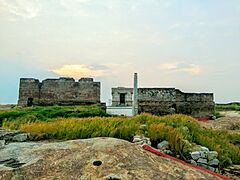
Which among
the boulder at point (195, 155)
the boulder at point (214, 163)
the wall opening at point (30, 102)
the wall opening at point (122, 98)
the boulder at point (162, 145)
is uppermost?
the wall opening at point (122, 98)

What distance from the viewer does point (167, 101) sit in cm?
2834

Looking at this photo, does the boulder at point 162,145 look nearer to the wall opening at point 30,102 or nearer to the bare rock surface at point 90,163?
the bare rock surface at point 90,163

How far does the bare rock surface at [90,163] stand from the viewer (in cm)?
496

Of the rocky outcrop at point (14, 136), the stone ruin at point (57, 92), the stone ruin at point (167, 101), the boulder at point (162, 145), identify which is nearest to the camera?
the rocky outcrop at point (14, 136)

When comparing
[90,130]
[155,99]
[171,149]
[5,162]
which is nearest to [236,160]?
[171,149]

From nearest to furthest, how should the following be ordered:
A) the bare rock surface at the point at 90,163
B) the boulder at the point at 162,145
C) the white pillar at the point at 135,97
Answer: the bare rock surface at the point at 90,163 → the boulder at the point at 162,145 → the white pillar at the point at 135,97

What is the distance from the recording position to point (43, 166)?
527cm

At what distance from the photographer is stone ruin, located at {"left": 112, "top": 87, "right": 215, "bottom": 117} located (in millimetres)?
28328

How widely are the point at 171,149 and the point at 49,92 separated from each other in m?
20.8

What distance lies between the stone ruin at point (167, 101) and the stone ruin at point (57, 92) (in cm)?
279

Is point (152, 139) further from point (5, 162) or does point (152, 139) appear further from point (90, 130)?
point (5, 162)

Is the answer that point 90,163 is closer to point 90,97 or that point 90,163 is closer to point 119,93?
point 90,97

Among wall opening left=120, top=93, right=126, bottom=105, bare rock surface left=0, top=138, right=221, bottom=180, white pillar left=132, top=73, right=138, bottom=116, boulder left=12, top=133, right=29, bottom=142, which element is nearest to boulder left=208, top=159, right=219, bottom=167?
bare rock surface left=0, top=138, right=221, bottom=180

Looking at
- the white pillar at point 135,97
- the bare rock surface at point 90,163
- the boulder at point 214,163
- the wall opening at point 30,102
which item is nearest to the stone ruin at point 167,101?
the white pillar at point 135,97
